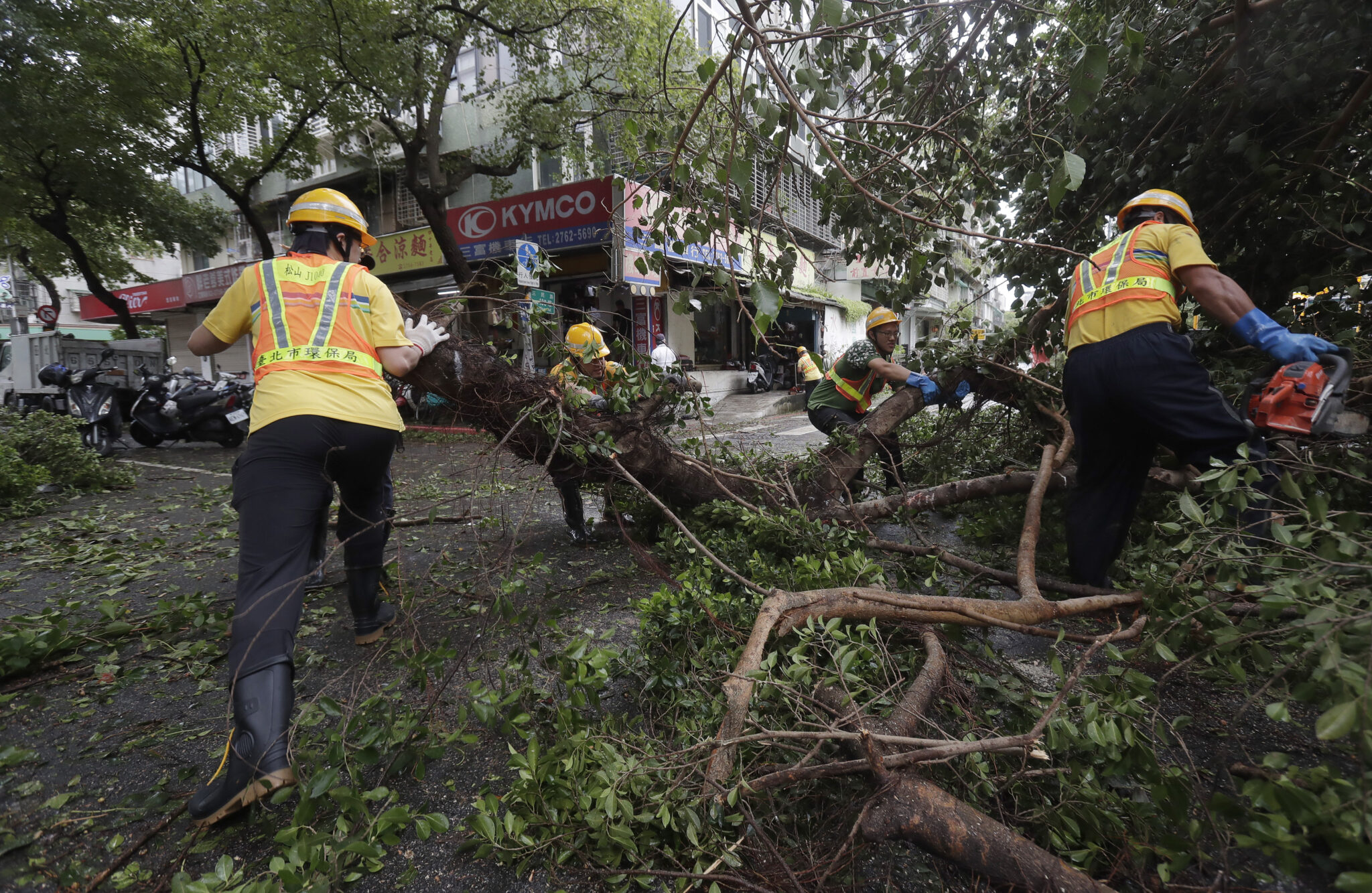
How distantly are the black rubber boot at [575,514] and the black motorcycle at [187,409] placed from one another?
22.1 feet

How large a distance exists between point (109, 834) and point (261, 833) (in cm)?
42

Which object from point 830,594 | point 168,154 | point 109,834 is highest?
point 168,154

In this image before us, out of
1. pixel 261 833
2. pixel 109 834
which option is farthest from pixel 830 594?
pixel 109 834

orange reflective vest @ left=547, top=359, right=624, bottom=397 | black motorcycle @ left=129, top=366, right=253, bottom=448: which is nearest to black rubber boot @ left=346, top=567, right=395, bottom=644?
orange reflective vest @ left=547, top=359, right=624, bottom=397

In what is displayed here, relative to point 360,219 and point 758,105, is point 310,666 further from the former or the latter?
point 758,105

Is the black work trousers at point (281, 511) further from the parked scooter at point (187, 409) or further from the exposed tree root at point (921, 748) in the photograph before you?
the parked scooter at point (187, 409)

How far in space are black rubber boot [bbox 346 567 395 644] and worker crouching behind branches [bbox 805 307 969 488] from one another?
2945 mm

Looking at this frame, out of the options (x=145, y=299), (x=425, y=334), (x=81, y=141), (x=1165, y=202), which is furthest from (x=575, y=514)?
(x=145, y=299)

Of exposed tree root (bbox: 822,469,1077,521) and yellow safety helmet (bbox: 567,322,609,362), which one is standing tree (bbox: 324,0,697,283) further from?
exposed tree root (bbox: 822,469,1077,521)

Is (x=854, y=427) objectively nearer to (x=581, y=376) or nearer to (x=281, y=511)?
(x=581, y=376)

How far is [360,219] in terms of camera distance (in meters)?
2.52

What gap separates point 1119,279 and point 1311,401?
79 centimetres

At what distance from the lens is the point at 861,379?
15.9 ft

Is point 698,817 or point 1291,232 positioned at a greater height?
point 1291,232
